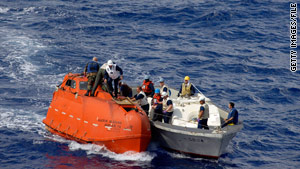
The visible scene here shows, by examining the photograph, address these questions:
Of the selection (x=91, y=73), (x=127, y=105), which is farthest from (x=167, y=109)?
(x=91, y=73)

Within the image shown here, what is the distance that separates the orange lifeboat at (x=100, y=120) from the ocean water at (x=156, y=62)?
0.60m

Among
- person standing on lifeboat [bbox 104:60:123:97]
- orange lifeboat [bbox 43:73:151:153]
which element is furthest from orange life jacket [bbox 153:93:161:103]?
person standing on lifeboat [bbox 104:60:123:97]

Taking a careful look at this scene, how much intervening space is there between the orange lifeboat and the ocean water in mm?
604

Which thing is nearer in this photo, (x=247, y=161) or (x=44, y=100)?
(x=247, y=161)

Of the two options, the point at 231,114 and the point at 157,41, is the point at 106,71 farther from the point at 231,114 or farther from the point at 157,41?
the point at 157,41

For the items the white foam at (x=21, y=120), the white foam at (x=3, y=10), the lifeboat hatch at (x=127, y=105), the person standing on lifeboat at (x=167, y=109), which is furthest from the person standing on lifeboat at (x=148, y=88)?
the white foam at (x=3, y=10)

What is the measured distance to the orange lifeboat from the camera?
67.5ft

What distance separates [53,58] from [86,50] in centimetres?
352

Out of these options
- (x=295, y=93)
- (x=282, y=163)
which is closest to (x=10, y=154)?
(x=282, y=163)

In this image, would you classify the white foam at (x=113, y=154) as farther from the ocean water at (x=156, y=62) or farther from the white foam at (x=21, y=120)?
the white foam at (x=21, y=120)

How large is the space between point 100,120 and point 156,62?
52.9ft

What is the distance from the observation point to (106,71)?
22.5m

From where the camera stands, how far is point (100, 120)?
69.4 feet

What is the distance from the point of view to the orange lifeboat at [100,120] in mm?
20578
